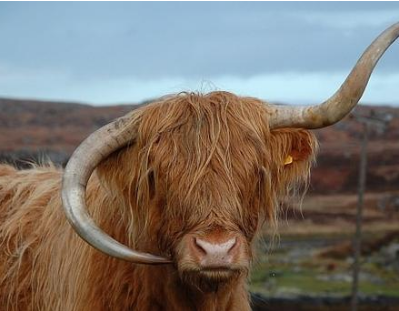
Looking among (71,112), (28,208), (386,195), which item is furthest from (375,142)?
(28,208)

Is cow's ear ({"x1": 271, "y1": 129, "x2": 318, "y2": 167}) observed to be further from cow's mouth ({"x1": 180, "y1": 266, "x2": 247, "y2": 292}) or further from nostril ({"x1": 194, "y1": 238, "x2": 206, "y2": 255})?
nostril ({"x1": 194, "y1": 238, "x2": 206, "y2": 255})

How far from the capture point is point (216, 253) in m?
5.74

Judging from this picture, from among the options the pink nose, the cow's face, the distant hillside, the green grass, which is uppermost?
the cow's face

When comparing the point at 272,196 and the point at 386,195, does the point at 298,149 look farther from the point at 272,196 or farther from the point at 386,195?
the point at 386,195

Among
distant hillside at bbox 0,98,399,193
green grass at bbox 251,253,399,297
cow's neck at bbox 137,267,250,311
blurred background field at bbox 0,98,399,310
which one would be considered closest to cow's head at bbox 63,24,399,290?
cow's neck at bbox 137,267,250,311

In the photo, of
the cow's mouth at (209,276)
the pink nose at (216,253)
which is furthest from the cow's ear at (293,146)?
the pink nose at (216,253)

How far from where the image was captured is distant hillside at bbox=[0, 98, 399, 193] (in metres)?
39.5

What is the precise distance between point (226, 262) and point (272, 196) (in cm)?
92

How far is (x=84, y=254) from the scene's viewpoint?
22.8 feet

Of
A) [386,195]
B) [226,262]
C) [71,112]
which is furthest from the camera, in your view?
[71,112]

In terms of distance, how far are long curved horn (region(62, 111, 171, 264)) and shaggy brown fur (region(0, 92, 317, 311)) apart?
0.10m

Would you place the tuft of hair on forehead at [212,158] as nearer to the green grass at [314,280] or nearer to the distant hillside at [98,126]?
the green grass at [314,280]

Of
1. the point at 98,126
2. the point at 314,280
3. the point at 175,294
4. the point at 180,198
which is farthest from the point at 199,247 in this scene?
the point at 98,126

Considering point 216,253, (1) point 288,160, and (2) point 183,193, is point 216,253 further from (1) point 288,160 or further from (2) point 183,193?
(1) point 288,160
